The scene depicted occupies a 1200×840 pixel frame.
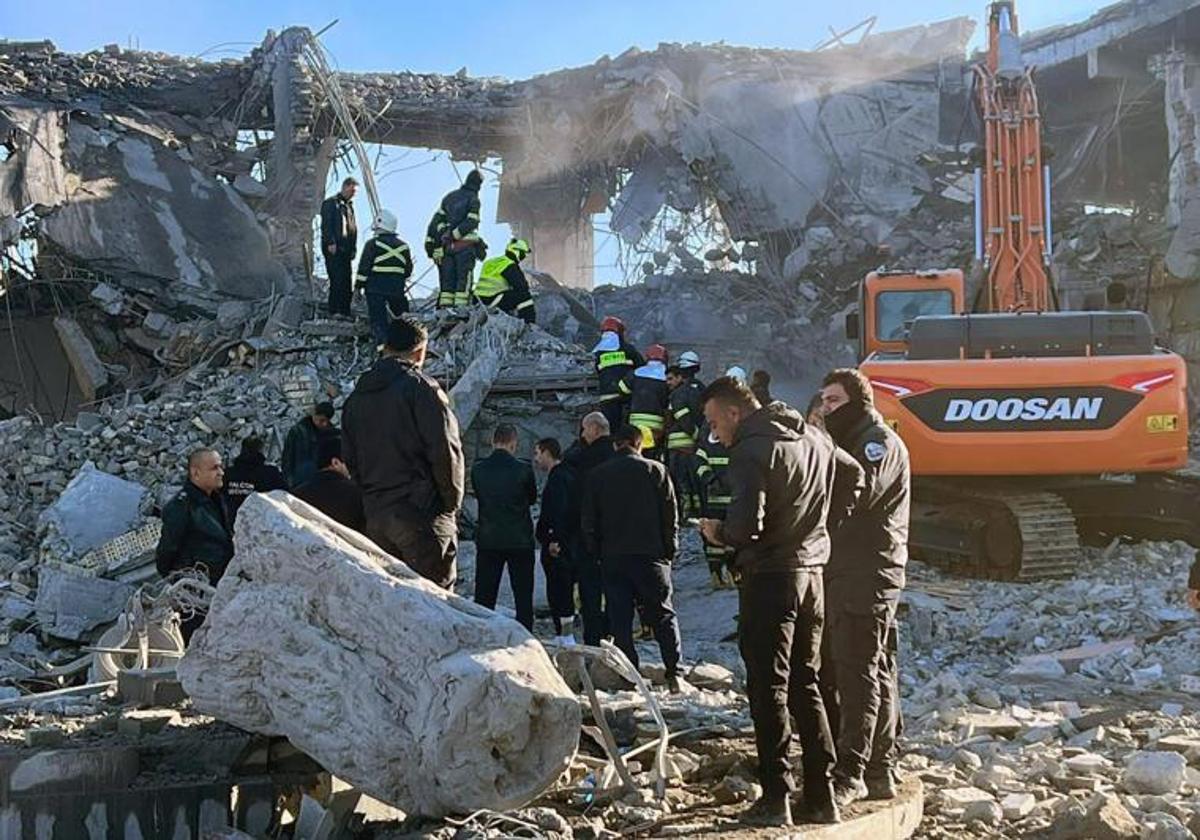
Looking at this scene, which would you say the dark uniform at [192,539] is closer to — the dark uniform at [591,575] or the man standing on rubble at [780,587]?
the dark uniform at [591,575]

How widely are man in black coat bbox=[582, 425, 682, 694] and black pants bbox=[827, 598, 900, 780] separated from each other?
86.0 inches

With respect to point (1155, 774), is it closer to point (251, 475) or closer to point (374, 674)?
point (374, 674)

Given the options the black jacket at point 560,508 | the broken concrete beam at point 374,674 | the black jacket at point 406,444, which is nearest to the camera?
the broken concrete beam at point 374,674

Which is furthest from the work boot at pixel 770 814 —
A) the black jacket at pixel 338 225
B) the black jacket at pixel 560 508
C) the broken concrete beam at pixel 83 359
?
the broken concrete beam at pixel 83 359

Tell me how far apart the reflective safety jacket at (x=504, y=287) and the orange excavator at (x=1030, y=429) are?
3.72m

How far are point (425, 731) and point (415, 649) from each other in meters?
0.26

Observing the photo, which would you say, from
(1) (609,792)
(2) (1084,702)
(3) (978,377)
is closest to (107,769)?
(1) (609,792)

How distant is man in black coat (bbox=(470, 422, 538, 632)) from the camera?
8.23 metres

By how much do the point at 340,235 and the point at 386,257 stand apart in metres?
0.83

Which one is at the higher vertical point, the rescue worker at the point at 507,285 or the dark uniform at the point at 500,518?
the rescue worker at the point at 507,285

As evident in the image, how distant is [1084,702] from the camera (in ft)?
23.6

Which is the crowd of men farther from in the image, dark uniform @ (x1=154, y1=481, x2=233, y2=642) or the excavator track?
the excavator track

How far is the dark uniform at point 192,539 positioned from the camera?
7.30 m

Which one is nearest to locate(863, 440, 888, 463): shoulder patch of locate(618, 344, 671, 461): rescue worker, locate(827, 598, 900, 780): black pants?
locate(827, 598, 900, 780): black pants
